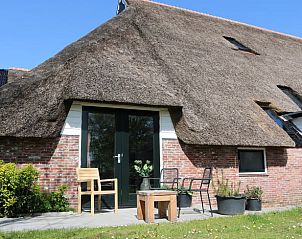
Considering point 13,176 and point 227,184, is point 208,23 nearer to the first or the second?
point 227,184

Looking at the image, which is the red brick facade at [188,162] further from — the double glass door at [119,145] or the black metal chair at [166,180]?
the double glass door at [119,145]

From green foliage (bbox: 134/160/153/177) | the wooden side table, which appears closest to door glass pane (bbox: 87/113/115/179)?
green foliage (bbox: 134/160/153/177)

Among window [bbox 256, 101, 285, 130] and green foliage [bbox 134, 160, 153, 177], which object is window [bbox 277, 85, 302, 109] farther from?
green foliage [bbox 134, 160, 153, 177]

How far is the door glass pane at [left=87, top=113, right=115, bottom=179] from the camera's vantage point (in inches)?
309

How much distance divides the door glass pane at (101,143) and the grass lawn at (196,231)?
261 centimetres

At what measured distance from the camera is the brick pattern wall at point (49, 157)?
727 centimetres

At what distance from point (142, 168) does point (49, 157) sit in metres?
2.26

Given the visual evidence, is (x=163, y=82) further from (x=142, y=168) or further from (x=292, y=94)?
(x=292, y=94)

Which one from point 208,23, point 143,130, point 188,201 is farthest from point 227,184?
point 208,23

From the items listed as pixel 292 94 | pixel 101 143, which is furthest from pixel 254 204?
pixel 292 94

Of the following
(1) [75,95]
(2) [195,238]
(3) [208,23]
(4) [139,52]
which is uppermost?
(3) [208,23]

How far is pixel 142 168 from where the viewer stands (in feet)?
27.1

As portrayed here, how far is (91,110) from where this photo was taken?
7.95 metres

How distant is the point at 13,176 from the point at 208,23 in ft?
38.6
